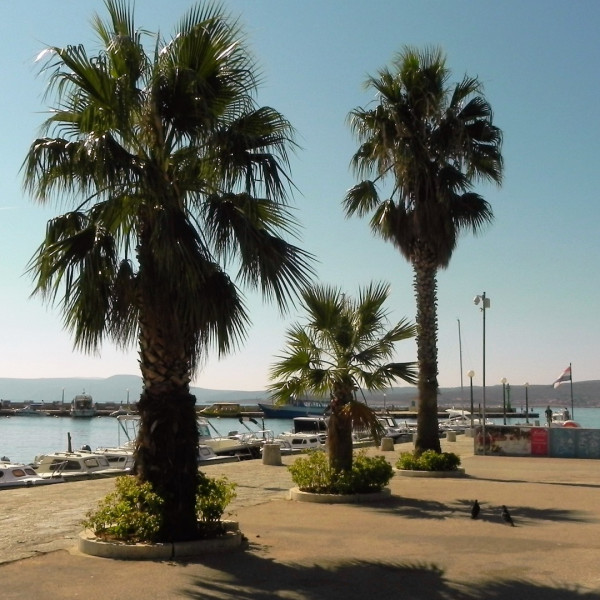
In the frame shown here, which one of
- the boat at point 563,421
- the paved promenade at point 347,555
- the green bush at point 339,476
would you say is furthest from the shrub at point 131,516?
the boat at point 563,421

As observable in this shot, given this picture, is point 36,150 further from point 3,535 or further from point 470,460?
point 470,460

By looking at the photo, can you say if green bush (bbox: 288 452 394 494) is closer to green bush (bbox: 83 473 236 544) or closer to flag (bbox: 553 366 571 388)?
green bush (bbox: 83 473 236 544)

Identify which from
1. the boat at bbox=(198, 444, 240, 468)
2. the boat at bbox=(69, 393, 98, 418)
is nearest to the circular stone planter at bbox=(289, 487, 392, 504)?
the boat at bbox=(198, 444, 240, 468)

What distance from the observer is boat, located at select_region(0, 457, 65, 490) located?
3147 cm

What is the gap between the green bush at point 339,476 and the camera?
55.6 feet

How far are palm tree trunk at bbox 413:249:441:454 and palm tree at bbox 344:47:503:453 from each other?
0.03 metres

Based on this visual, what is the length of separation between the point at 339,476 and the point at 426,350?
7970mm

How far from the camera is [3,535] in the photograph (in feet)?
42.0

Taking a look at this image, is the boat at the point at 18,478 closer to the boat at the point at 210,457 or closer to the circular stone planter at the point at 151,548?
the boat at the point at 210,457

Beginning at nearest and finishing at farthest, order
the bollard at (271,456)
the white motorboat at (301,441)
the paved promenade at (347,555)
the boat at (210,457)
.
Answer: the paved promenade at (347,555) → the bollard at (271,456) → the boat at (210,457) → the white motorboat at (301,441)

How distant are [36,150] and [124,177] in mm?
1297

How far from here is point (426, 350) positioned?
24.2 meters

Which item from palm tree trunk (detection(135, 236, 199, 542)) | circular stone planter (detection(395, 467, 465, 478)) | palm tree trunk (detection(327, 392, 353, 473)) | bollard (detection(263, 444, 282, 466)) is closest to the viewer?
palm tree trunk (detection(135, 236, 199, 542))

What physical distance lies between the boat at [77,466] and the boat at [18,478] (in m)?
1.06
